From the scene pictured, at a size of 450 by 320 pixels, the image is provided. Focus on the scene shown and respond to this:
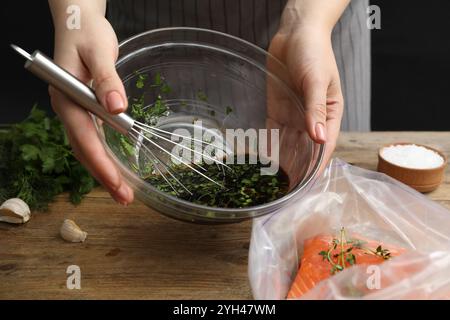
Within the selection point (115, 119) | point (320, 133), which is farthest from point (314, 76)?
point (115, 119)

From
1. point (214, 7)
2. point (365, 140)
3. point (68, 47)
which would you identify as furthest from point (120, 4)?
point (365, 140)

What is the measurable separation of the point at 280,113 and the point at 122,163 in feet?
1.14

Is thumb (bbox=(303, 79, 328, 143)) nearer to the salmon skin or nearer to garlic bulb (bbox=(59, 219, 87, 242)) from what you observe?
the salmon skin

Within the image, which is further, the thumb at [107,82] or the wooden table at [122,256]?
the wooden table at [122,256]

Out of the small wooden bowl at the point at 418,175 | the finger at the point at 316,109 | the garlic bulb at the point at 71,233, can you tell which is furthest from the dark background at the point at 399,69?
the finger at the point at 316,109

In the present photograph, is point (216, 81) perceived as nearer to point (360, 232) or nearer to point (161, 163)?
point (161, 163)

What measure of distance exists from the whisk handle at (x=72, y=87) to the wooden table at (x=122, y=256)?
260 mm

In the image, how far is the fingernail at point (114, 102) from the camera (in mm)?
1028

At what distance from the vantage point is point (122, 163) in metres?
1.08

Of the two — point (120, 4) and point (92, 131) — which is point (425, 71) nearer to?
point (120, 4)

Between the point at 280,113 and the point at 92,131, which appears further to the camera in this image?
the point at 280,113

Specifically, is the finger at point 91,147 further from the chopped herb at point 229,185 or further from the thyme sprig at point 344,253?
the thyme sprig at point 344,253

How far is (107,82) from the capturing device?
105 cm

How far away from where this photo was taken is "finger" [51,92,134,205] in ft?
3.56
